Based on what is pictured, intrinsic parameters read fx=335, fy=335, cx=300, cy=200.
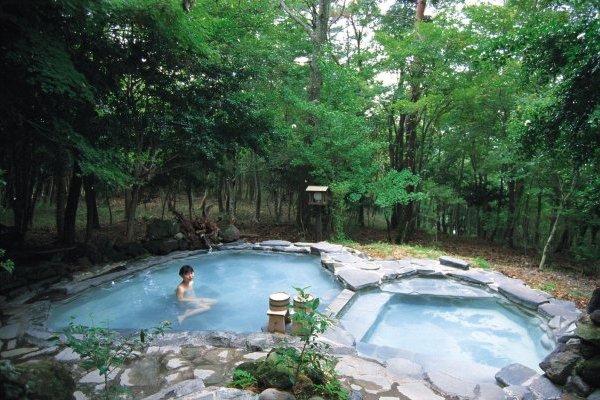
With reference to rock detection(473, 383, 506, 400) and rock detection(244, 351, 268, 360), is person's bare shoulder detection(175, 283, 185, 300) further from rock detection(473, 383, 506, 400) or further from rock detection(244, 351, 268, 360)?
rock detection(473, 383, 506, 400)

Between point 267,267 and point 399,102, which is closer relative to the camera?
point 267,267

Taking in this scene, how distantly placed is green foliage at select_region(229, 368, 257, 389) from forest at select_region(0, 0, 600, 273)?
2600mm

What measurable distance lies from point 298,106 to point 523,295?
7547mm

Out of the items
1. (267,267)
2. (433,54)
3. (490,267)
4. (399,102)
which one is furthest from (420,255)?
(433,54)

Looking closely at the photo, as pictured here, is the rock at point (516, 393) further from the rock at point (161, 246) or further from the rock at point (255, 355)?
the rock at point (161, 246)

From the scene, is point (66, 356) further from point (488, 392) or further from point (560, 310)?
point (560, 310)

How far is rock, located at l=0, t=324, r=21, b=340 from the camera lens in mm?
4168

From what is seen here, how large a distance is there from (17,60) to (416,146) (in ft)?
44.7

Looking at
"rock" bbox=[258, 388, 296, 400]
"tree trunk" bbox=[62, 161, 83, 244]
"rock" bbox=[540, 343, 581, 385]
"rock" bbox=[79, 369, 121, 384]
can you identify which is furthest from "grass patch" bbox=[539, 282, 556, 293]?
"tree trunk" bbox=[62, 161, 83, 244]

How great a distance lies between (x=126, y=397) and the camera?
9.69 ft

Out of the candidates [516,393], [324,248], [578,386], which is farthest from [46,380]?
[324,248]

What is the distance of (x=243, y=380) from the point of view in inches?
108

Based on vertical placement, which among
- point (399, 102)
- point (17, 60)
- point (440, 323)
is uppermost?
point (399, 102)

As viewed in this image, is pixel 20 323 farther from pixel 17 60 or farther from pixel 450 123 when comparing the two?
pixel 450 123
